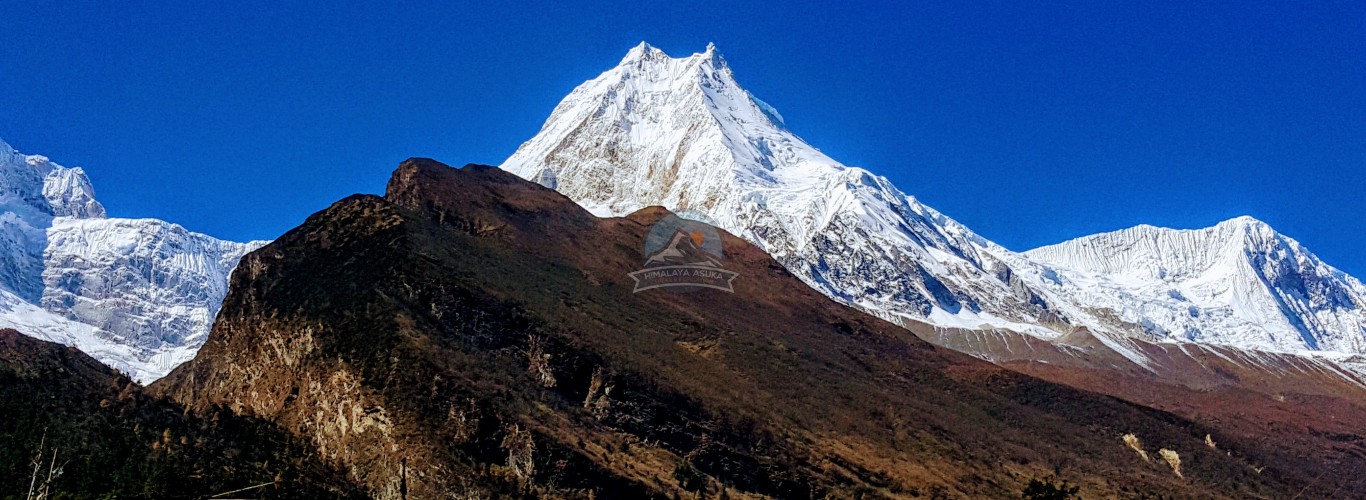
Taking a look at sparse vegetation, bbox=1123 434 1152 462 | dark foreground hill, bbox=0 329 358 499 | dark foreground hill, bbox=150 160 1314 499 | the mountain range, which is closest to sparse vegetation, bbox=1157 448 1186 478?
the mountain range

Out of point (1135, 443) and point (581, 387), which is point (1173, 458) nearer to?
point (1135, 443)

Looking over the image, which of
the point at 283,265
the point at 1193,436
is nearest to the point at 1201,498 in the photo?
the point at 1193,436

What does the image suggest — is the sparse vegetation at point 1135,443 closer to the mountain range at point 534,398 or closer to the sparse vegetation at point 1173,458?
the mountain range at point 534,398

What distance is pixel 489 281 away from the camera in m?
100

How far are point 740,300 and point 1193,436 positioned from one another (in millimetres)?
50796

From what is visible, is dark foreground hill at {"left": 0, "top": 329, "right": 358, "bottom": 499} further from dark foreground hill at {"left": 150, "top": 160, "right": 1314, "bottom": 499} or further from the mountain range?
dark foreground hill at {"left": 150, "top": 160, "right": 1314, "bottom": 499}

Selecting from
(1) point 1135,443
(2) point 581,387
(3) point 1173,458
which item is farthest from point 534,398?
(3) point 1173,458

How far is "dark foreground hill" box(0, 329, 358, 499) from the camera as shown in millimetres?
59250

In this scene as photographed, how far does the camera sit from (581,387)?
9044 cm

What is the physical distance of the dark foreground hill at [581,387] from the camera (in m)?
76.0

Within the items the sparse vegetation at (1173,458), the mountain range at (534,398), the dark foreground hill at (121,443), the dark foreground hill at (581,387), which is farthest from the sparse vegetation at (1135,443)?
the dark foreground hill at (121,443)

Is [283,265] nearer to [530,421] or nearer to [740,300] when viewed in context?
[530,421]

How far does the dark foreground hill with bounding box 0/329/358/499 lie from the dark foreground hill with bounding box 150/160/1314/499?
444 cm

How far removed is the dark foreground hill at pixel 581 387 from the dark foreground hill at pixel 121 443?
4443 mm
